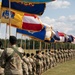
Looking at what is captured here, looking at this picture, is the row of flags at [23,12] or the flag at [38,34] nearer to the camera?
the row of flags at [23,12]

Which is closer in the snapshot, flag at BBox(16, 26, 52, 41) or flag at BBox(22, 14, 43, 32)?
flag at BBox(22, 14, 43, 32)

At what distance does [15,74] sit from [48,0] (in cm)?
677

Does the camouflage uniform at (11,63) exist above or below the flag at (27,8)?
below

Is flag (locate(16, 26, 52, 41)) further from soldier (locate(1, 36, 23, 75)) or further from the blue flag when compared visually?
soldier (locate(1, 36, 23, 75))

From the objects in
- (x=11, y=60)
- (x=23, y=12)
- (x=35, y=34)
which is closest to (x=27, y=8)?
(x=23, y=12)

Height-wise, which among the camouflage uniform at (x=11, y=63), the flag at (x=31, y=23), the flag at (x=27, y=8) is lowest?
the camouflage uniform at (x=11, y=63)

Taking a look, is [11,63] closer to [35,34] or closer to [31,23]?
[31,23]

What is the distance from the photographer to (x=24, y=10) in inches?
648

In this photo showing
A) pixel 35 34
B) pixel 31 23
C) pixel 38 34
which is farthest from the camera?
pixel 38 34

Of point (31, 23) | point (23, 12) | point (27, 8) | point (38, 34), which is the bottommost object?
point (38, 34)

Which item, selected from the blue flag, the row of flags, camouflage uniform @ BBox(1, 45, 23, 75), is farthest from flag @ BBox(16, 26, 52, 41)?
camouflage uniform @ BBox(1, 45, 23, 75)

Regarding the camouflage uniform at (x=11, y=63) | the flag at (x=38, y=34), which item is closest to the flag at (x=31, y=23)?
the flag at (x=38, y=34)

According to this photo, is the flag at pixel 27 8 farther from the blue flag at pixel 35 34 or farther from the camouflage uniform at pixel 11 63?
the camouflage uniform at pixel 11 63

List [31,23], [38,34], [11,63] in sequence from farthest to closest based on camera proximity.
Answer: [38,34], [31,23], [11,63]
